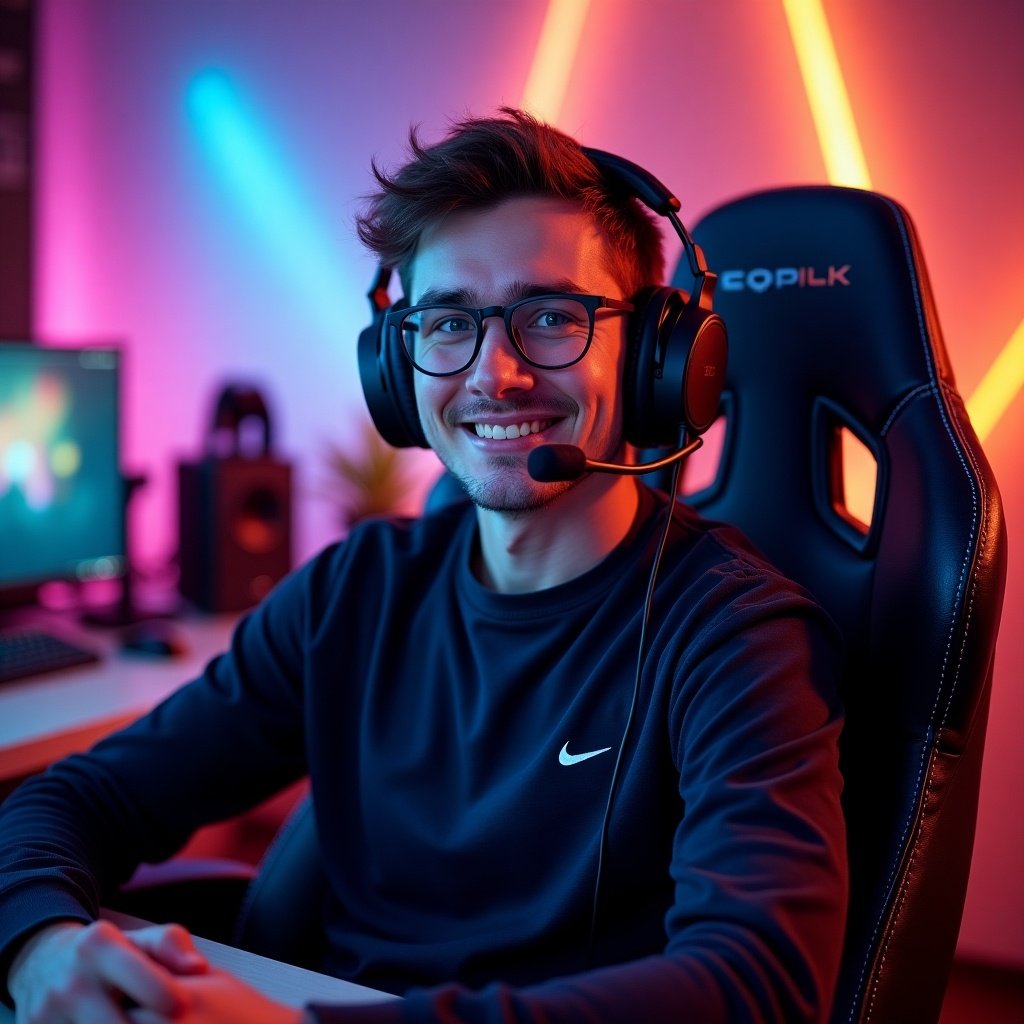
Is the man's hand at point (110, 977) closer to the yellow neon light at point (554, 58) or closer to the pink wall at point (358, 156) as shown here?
the pink wall at point (358, 156)

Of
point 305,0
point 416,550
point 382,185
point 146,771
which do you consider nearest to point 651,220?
point 382,185

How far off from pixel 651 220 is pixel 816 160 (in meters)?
0.55

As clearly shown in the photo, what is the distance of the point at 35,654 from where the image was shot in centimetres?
164

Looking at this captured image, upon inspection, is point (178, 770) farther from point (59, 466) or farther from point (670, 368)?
point (59, 466)

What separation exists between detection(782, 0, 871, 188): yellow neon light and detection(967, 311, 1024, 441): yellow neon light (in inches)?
13.1

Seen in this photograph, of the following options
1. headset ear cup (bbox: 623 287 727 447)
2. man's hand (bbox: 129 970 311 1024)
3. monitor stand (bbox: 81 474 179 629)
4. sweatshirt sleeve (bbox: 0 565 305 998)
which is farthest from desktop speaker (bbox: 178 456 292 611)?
man's hand (bbox: 129 970 311 1024)

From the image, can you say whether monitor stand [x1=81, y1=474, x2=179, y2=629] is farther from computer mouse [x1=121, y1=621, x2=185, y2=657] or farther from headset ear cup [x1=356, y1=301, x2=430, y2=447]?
headset ear cup [x1=356, y1=301, x2=430, y2=447]

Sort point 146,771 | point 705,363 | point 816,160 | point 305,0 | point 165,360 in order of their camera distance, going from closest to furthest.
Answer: point 705,363 < point 146,771 < point 816,160 < point 305,0 < point 165,360

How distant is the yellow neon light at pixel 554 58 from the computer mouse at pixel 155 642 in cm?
111

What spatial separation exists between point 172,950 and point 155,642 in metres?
1.06

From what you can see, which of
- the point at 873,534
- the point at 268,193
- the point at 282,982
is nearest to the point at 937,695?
the point at 873,534

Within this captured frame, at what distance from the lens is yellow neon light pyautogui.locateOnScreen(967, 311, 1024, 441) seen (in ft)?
4.84

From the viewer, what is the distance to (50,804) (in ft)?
3.51

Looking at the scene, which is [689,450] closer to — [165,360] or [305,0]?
[305,0]
